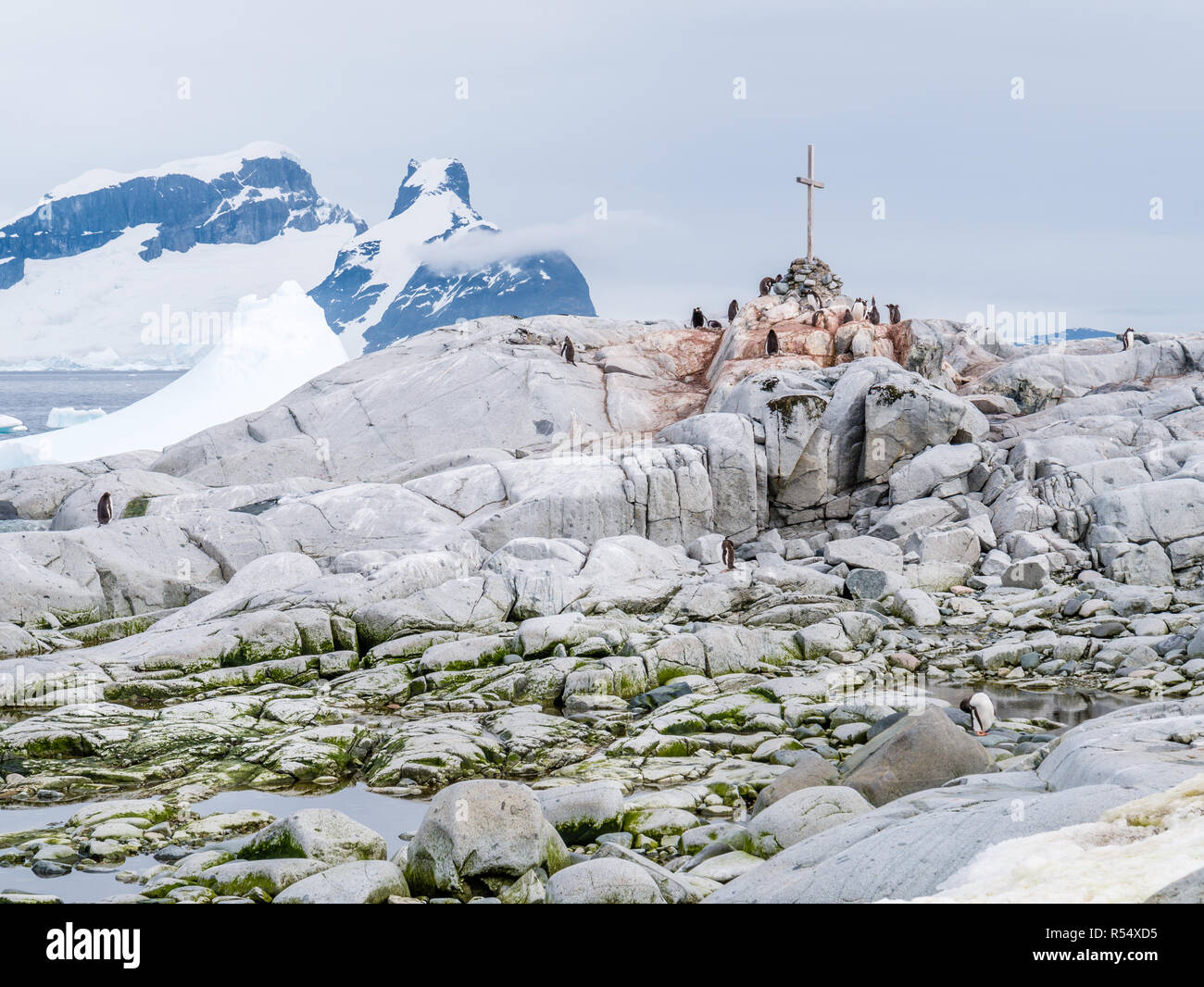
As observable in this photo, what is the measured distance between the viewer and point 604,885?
23.7 feet

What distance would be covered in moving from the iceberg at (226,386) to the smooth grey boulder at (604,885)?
132ft

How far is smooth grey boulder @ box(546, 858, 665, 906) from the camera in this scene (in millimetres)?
7102

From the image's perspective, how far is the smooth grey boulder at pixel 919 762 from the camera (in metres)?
9.23

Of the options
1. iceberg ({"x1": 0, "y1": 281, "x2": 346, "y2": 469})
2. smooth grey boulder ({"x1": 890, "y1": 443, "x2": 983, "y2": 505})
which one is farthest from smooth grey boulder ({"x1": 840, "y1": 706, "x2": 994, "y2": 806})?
iceberg ({"x1": 0, "y1": 281, "x2": 346, "y2": 469})

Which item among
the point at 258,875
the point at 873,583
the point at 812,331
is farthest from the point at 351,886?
the point at 812,331

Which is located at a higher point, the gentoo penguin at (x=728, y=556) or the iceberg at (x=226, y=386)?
the iceberg at (x=226, y=386)

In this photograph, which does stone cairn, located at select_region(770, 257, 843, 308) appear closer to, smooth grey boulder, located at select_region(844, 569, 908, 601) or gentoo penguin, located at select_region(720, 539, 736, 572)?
gentoo penguin, located at select_region(720, 539, 736, 572)

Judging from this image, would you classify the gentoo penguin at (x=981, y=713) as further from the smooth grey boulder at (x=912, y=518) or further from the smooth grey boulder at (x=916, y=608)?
the smooth grey boulder at (x=912, y=518)

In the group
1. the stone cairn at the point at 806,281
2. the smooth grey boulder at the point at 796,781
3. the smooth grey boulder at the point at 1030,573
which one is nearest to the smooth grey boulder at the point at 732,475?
the smooth grey boulder at the point at 1030,573

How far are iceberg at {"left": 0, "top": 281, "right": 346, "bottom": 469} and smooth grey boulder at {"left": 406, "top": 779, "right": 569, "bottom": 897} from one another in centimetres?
3897

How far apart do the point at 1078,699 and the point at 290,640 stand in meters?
13.3

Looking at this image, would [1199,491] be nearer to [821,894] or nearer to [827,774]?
[827,774]

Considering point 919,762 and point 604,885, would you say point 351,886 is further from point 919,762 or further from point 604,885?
point 919,762

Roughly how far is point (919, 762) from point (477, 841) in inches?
177
